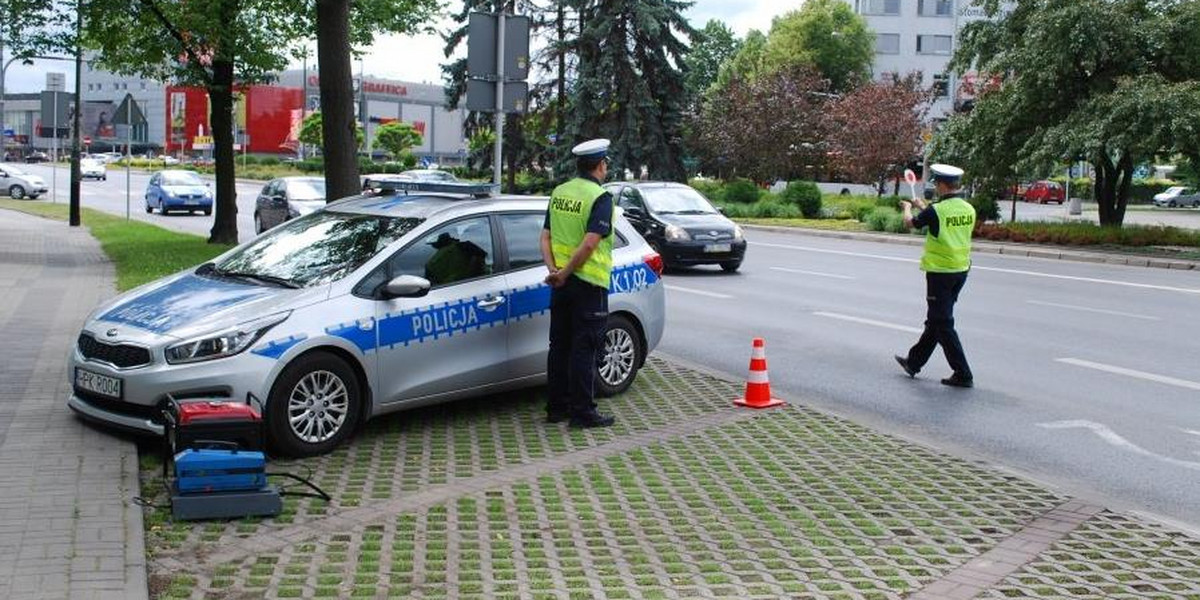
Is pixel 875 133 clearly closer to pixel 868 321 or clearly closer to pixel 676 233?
pixel 676 233

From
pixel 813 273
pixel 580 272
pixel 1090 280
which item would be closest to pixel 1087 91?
pixel 1090 280

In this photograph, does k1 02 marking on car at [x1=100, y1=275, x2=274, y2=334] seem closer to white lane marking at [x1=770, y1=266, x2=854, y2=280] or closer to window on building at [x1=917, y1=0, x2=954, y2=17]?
white lane marking at [x1=770, y1=266, x2=854, y2=280]

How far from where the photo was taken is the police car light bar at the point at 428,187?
352 inches

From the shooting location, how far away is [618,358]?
9.20 m

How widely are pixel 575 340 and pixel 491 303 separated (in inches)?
24.6

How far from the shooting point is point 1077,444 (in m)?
8.15

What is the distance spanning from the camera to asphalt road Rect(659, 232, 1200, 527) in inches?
308

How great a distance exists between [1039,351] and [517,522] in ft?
25.2

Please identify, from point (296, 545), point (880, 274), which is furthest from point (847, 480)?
point (880, 274)

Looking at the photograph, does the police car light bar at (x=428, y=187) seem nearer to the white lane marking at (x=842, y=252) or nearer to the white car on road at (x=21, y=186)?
the white lane marking at (x=842, y=252)

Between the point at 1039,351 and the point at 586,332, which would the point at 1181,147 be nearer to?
the point at 1039,351

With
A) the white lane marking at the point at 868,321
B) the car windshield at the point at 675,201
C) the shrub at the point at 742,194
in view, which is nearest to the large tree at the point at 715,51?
the shrub at the point at 742,194

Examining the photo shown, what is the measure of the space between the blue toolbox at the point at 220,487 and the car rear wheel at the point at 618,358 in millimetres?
3438

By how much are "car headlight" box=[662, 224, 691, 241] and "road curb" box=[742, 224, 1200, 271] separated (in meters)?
10.7
